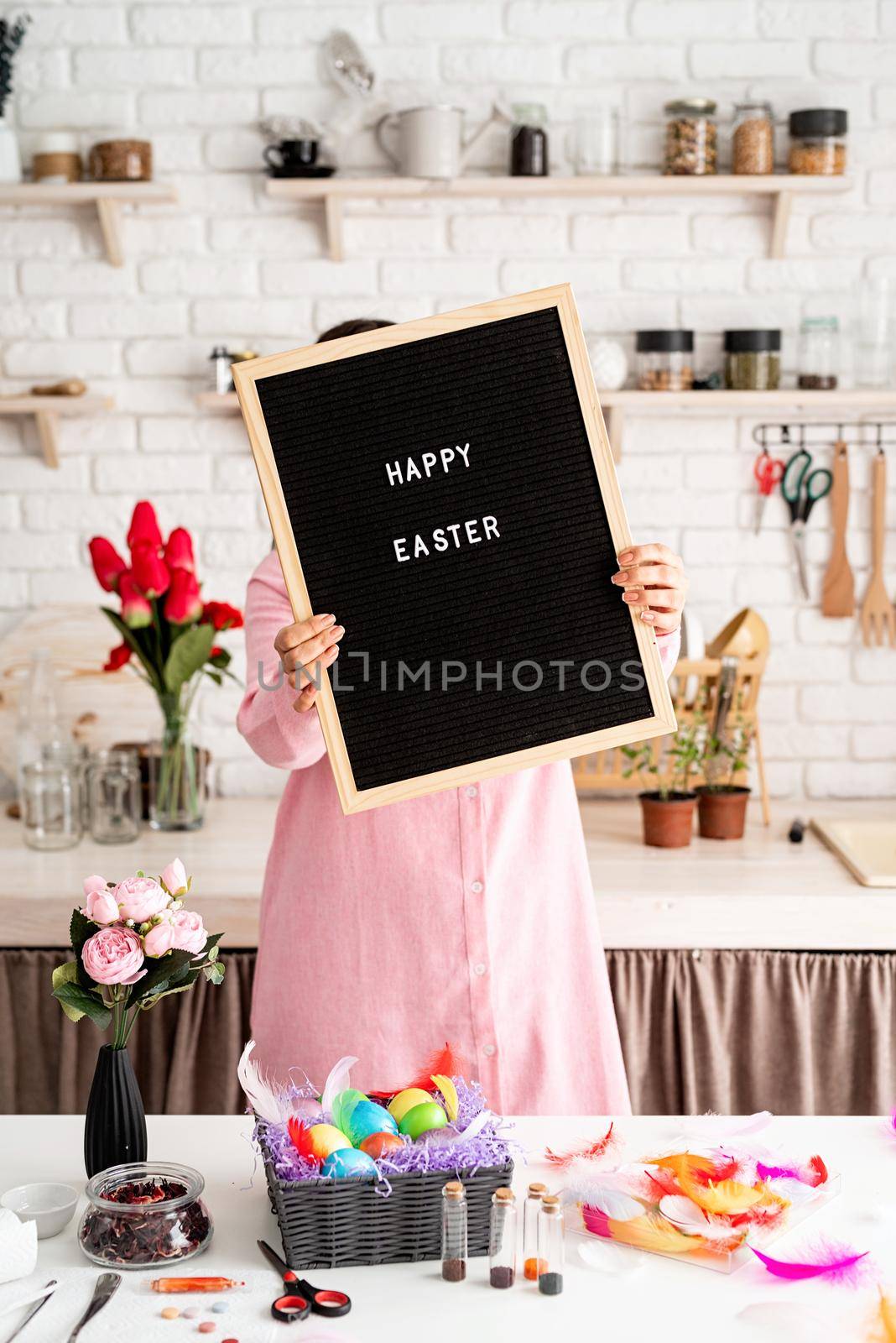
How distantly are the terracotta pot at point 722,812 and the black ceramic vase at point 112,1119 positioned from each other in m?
1.50

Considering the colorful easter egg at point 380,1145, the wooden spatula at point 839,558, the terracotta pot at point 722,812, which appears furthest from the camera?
the wooden spatula at point 839,558

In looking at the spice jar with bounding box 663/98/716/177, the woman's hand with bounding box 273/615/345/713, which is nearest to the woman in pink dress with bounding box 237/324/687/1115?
the woman's hand with bounding box 273/615/345/713

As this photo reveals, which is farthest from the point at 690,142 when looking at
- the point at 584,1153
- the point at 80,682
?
the point at 584,1153

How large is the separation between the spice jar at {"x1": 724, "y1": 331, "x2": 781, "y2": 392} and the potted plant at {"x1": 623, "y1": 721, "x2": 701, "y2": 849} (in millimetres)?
693

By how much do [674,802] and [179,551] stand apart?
101 centimetres

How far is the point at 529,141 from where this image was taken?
2635 mm

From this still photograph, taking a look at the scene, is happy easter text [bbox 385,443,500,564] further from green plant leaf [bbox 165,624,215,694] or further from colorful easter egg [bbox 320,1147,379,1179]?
green plant leaf [bbox 165,624,215,694]

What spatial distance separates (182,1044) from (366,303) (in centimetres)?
151

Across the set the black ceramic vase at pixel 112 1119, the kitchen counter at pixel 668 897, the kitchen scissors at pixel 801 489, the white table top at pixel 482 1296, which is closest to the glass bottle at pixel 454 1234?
the white table top at pixel 482 1296

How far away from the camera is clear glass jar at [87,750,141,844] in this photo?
2.55 m

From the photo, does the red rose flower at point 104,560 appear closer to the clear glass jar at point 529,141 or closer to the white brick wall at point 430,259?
the white brick wall at point 430,259

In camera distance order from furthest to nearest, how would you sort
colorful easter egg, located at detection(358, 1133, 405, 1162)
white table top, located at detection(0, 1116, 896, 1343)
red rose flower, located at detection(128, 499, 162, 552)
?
red rose flower, located at detection(128, 499, 162, 552), colorful easter egg, located at detection(358, 1133, 405, 1162), white table top, located at detection(0, 1116, 896, 1343)

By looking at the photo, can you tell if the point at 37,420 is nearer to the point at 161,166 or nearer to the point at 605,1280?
the point at 161,166

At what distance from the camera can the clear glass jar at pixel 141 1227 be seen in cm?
114
